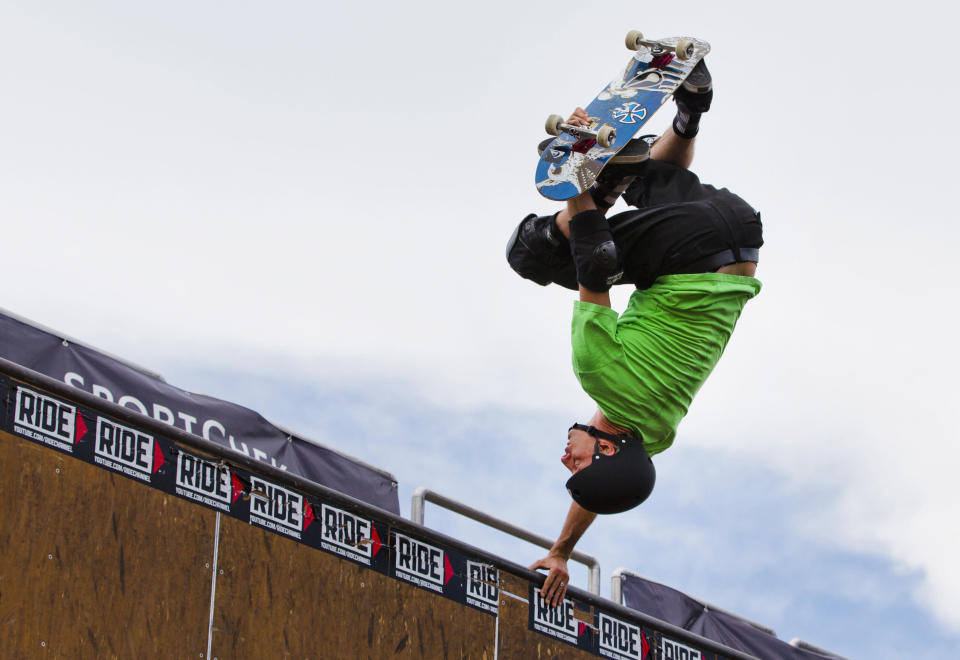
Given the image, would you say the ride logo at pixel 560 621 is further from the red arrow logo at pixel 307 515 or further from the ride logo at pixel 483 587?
the red arrow logo at pixel 307 515

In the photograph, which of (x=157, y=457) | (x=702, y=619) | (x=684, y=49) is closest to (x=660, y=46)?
(x=684, y=49)

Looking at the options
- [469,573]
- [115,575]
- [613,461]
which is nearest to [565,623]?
[469,573]

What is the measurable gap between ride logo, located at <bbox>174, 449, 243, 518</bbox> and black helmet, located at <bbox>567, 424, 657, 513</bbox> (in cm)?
163

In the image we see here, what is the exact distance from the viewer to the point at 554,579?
768cm

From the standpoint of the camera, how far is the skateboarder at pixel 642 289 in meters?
6.34

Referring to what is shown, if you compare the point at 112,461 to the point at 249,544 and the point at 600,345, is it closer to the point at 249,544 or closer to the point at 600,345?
the point at 249,544

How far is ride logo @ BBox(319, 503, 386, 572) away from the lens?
22.7ft

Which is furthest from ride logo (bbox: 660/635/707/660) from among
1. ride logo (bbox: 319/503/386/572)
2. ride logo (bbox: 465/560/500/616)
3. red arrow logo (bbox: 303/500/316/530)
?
red arrow logo (bbox: 303/500/316/530)

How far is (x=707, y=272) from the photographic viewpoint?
654 cm

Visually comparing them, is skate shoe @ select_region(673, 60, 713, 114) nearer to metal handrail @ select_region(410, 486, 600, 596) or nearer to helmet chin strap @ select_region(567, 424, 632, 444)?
helmet chin strap @ select_region(567, 424, 632, 444)

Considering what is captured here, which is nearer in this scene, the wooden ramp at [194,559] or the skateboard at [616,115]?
the wooden ramp at [194,559]

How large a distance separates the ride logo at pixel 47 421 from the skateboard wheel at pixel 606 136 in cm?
265

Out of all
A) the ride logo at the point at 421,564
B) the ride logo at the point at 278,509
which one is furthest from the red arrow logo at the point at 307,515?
the ride logo at the point at 421,564

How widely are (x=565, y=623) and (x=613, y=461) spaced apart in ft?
5.62
